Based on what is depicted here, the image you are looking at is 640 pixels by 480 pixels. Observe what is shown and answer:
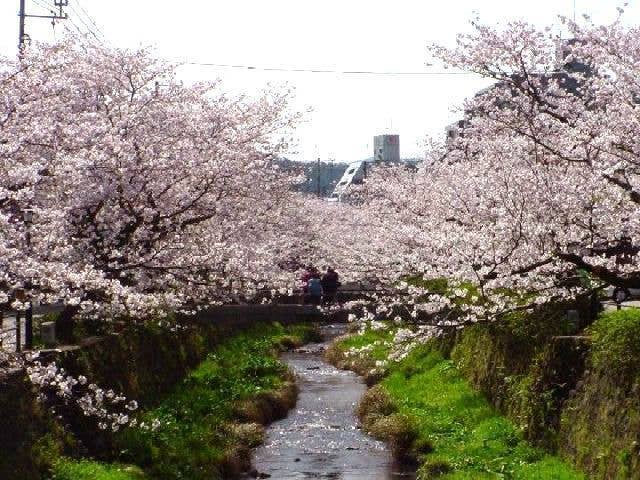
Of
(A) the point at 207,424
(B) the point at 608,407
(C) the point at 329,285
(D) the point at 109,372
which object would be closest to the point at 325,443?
(A) the point at 207,424

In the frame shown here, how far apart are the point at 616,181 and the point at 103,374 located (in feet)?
27.9

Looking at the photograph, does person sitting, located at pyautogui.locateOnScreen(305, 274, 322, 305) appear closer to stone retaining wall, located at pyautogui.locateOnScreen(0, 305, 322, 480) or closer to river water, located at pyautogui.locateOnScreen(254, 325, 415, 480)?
stone retaining wall, located at pyautogui.locateOnScreen(0, 305, 322, 480)

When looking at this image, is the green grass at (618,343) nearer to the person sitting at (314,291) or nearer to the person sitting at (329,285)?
the person sitting at (329,285)

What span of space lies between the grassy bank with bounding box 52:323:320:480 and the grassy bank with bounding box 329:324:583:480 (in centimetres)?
248

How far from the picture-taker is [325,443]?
61.8 ft

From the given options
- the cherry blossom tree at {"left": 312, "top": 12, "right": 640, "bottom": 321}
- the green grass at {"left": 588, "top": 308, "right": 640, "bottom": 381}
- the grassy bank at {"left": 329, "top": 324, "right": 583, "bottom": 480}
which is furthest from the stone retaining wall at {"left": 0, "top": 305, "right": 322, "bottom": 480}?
the green grass at {"left": 588, "top": 308, "right": 640, "bottom": 381}

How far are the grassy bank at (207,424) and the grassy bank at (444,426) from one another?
2483mm

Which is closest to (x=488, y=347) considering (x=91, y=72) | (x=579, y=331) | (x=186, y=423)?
(x=579, y=331)

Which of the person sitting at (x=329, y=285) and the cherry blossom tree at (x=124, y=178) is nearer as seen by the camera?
the cherry blossom tree at (x=124, y=178)

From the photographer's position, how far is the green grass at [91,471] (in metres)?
11.6

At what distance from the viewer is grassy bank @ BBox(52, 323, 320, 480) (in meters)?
14.3

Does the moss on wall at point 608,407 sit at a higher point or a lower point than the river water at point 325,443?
higher

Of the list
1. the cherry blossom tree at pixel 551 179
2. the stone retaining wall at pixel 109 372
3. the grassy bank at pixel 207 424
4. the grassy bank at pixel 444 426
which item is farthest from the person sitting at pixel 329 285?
the cherry blossom tree at pixel 551 179

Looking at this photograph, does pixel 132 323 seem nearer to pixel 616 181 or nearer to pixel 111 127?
pixel 111 127
